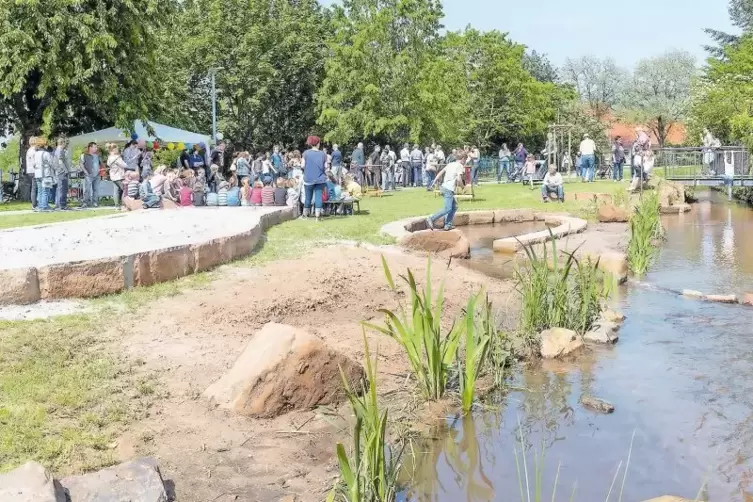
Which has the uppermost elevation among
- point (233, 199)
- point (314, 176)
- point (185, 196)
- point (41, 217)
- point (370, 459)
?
point (314, 176)

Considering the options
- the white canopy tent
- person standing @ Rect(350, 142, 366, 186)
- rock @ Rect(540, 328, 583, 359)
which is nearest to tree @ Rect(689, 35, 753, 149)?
person standing @ Rect(350, 142, 366, 186)

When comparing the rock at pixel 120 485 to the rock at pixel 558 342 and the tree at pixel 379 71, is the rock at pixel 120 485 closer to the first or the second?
the rock at pixel 558 342

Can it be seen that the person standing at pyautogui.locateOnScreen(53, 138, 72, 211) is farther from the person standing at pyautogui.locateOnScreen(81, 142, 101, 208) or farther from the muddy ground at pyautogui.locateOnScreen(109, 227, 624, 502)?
the muddy ground at pyautogui.locateOnScreen(109, 227, 624, 502)

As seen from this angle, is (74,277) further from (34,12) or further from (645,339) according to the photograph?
(34,12)

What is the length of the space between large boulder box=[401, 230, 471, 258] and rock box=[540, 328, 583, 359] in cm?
506

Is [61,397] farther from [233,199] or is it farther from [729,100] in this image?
[729,100]

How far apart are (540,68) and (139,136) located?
4151cm

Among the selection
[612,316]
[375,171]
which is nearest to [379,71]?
[375,171]

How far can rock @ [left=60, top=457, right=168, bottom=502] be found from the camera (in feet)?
12.1

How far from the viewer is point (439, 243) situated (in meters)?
12.3

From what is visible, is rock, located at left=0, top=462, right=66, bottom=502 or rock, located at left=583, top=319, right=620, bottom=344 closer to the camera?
rock, located at left=0, top=462, right=66, bottom=502

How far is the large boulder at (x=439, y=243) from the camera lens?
12.2 m

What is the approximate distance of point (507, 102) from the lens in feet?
146

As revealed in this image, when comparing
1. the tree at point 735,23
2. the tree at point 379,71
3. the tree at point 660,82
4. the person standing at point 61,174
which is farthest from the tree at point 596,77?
the person standing at point 61,174
